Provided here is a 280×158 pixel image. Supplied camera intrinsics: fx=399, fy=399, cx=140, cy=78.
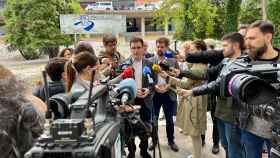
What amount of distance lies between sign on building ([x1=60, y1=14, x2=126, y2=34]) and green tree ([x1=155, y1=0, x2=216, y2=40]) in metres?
7.85

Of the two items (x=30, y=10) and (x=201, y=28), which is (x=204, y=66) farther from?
(x=30, y=10)

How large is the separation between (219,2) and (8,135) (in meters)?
21.6

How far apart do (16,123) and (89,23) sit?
30.7 ft

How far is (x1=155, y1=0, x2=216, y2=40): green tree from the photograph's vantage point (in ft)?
60.0

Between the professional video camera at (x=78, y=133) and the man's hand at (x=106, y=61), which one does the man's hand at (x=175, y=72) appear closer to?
the man's hand at (x=106, y=61)

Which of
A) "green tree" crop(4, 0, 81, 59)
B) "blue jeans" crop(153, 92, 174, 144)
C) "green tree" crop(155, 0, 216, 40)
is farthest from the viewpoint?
"green tree" crop(4, 0, 81, 59)

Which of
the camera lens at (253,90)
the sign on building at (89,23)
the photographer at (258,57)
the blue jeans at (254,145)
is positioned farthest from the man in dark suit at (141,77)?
the sign on building at (89,23)

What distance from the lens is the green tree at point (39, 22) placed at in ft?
73.1

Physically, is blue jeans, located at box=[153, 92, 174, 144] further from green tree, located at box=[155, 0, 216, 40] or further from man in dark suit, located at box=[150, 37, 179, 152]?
green tree, located at box=[155, 0, 216, 40]

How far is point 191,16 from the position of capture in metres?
18.7

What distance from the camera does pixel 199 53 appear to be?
12.7ft

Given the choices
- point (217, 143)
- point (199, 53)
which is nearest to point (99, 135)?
point (199, 53)

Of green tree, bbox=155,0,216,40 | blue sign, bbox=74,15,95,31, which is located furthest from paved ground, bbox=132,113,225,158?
green tree, bbox=155,0,216,40

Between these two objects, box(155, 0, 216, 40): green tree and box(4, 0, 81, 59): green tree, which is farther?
box(4, 0, 81, 59): green tree
